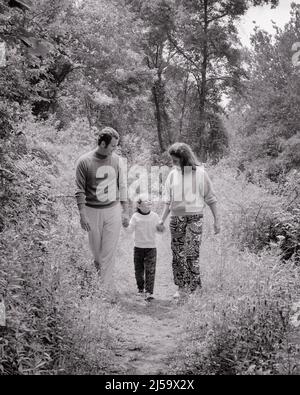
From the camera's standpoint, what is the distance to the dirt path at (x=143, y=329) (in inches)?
161

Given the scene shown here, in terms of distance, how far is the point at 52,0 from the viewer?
49.4ft

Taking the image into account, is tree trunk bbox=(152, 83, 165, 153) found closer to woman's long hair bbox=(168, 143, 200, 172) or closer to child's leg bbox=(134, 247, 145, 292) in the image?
child's leg bbox=(134, 247, 145, 292)

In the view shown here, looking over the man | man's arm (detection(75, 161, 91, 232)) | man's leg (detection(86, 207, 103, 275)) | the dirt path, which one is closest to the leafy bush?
the dirt path

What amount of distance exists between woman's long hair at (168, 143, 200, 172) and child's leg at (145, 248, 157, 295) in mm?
1362

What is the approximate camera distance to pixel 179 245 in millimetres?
6129

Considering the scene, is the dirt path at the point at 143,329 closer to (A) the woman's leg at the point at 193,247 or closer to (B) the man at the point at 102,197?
(A) the woman's leg at the point at 193,247

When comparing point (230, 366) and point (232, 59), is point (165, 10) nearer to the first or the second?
point (232, 59)

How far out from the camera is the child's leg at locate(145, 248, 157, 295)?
662 cm

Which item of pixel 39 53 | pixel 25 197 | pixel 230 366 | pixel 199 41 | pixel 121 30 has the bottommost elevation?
pixel 230 366

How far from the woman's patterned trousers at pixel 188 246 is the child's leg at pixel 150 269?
0.54 meters

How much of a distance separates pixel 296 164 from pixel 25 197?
23465 mm

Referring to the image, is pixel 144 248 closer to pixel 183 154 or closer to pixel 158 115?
pixel 183 154

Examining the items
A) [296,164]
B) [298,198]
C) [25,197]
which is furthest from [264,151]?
[25,197]

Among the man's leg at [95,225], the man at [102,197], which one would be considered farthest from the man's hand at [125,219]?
the man's leg at [95,225]
